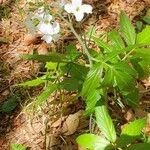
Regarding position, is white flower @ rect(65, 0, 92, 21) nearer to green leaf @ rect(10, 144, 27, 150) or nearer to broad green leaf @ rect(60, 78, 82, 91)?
broad green leaf @ rect(60, 78, 82, 91)

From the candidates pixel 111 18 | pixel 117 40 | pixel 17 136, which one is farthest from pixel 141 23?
pixel 17 136

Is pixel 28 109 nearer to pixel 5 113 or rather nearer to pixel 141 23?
pixel 5 113

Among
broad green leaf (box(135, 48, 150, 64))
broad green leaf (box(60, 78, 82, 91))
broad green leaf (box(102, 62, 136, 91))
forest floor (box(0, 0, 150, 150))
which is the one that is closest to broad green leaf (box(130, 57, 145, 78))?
broad green leaf (box(135, 48, 150, 64))

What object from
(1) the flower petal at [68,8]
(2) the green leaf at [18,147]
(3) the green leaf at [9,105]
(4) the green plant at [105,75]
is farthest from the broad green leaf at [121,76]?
(3) the green leaf at [9,105]

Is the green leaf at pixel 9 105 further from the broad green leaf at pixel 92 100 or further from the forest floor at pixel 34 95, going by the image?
the broad green leaf at pixel 92 100

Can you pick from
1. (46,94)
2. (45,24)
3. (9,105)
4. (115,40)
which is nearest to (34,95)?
(9,105)
